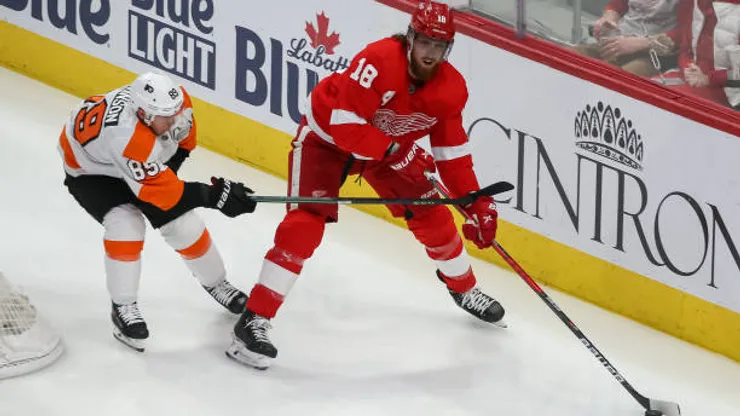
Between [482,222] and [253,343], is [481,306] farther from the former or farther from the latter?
[253,343]

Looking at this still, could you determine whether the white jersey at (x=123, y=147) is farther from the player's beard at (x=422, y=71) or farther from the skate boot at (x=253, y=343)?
the player's beard at (x=422, y=71)

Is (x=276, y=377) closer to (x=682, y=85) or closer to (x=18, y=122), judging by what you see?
(x=682, y=85)

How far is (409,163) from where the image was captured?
20.1 ft

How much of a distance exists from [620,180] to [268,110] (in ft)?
5.92

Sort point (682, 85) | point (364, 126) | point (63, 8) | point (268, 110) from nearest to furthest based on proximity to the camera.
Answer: point (364, 126) → point (682, 85) → point (268, 110) → point (63, 8)

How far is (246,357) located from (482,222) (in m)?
0.95

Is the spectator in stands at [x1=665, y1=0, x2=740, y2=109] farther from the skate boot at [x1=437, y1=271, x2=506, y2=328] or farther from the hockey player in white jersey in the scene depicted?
the hockey player in white jersey

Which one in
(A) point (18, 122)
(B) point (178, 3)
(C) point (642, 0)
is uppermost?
(C) point (642, 0)

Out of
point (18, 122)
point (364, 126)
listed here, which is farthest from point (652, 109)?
point (18, 122)

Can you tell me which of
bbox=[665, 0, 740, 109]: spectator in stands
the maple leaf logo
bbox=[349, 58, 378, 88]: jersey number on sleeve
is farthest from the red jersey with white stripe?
the maple leaf logo

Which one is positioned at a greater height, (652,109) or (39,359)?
(652,109)

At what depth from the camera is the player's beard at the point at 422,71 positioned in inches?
227

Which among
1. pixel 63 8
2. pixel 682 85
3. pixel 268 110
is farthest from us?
pixel 63 8

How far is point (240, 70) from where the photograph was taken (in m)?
7.66
